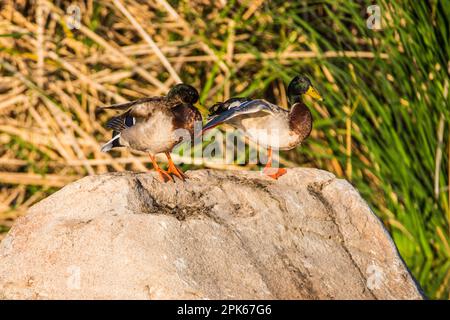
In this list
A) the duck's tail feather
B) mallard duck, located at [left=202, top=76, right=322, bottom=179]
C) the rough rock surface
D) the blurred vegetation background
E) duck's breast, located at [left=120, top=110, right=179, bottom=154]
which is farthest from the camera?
the blurred vegetation background

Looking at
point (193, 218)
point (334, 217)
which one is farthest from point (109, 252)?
point (334, 217)

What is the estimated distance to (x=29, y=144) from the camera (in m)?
6.14

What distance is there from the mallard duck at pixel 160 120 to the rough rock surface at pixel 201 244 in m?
0.20

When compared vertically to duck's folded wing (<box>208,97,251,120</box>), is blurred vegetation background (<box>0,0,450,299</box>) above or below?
below

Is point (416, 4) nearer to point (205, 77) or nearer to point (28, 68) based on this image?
point (205, 77)

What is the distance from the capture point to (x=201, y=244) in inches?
128

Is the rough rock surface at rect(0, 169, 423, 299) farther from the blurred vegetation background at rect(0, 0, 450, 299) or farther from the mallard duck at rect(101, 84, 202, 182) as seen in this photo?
the blurred vegetation background at rect(0, 0, 450, 299)

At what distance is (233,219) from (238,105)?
0.68 meters

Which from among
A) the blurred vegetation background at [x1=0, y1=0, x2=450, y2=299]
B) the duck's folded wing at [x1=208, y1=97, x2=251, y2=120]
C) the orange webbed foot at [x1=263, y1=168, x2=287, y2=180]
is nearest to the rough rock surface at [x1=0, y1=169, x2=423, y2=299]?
the orange webbed foot at [x1=263, y1=168, x2=287, y2=180]

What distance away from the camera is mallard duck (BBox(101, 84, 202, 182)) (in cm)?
383

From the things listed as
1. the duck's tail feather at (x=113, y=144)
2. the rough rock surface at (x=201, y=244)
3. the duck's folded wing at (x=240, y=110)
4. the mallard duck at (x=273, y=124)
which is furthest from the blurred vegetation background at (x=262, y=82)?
the rough rock surface at (x=201, y=244)

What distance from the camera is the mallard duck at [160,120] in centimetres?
383

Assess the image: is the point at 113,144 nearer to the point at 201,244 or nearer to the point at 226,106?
the point at 226,106

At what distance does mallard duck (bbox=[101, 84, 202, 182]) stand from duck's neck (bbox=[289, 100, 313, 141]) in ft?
1.30
